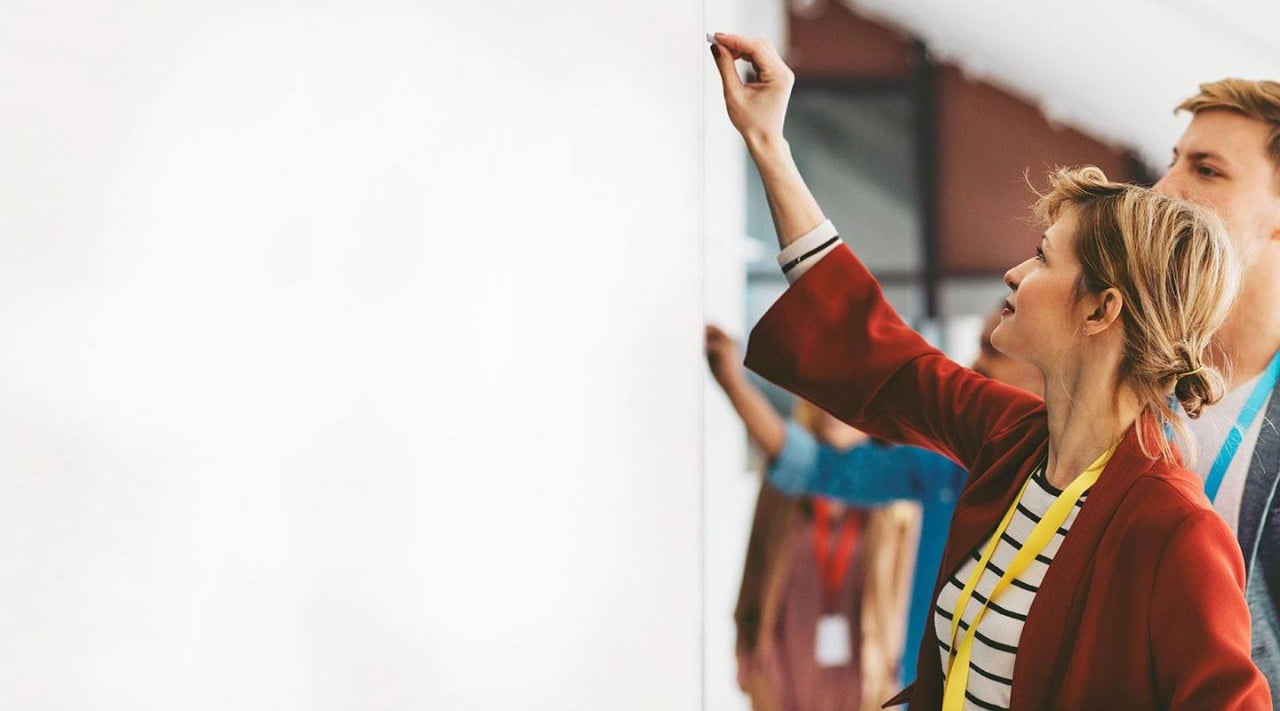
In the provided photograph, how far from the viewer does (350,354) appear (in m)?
0.78

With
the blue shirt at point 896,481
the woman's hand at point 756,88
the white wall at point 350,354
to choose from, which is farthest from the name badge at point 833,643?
the woman's hand at point 756,88

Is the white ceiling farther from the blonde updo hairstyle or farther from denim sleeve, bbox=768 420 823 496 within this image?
denim sleeve, bbox=768 420 823 496

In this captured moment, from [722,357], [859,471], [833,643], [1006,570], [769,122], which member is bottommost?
[833,643]

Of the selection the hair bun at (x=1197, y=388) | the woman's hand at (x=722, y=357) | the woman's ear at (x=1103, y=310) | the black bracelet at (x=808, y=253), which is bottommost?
the woman's hand at (x=722, y=357)

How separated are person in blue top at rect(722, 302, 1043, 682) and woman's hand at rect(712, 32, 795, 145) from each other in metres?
0.28

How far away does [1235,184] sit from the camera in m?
1.03

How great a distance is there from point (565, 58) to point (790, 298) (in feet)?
1.11

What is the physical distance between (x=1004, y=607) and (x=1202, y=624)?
16 cm

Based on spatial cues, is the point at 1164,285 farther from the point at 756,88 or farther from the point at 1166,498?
the point at 756,88

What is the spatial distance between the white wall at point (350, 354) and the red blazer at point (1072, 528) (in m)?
0.17

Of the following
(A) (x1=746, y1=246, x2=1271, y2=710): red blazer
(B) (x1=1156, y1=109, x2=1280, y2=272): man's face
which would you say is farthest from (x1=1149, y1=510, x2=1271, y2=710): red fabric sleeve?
(B) (x1=1156, y1=109, x2=1280, y2=272): man's face

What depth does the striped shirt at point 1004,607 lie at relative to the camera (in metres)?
0.84

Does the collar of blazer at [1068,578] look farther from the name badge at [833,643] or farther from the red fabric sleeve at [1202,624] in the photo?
the name badge at [833,643]

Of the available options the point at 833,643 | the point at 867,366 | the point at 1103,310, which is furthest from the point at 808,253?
the point at 833,643
